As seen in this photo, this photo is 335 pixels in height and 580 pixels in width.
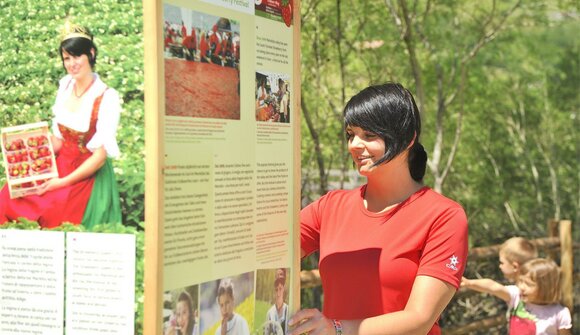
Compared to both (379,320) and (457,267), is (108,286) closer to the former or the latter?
(379,320)

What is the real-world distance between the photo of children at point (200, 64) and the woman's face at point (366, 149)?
72 centimetres

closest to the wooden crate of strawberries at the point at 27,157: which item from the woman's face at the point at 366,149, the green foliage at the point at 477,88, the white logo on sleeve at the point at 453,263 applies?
the woman's face at the point at 366,149

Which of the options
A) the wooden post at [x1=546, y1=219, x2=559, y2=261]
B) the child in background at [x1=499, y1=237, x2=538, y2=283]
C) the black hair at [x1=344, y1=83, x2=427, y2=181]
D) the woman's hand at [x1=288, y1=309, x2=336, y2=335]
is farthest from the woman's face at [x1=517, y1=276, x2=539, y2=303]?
the woman's hand at [x1=288, y1=309, x2=336, y2=335]

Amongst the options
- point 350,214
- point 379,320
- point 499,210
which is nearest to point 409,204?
point 350,214

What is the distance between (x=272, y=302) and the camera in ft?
7.73

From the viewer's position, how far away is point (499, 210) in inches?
441

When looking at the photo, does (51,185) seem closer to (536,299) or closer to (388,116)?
(388,116)

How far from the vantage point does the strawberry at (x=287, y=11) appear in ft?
7.82

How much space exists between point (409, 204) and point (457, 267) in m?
0.28

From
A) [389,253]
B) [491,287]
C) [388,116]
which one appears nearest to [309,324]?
[389,253]

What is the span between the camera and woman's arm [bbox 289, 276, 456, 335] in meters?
2.45

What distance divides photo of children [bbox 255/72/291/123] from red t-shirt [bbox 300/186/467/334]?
576mm

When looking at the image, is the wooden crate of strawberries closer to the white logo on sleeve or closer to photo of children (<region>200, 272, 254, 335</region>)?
photo of children (<region>200, 272, 254, 335</region>)

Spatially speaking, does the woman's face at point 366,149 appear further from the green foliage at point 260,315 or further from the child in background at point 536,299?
the child in background at point 536,299
